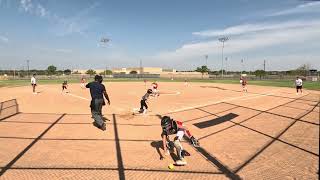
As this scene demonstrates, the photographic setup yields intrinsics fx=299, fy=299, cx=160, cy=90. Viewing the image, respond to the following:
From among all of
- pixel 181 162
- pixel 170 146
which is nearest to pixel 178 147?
pixel 181 162

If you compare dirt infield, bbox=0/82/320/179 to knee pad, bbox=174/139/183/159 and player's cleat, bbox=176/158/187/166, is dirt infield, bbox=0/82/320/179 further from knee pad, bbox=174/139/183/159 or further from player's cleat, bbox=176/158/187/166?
knee pad, bbox=174/139/183/159

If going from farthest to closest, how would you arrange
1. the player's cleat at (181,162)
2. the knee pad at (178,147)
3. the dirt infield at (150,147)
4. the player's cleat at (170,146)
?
the player's cleat at (170,146) < the knee pad at (178,147) < the player's cleat at (181,162) < the dirt infield at (150,147)

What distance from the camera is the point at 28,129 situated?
33.9 ft

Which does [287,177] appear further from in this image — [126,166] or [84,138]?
[84,138]

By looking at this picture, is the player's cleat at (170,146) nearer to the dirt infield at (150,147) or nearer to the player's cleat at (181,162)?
the dirt infield at (150,147)

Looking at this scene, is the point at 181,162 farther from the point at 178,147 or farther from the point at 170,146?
the point at 170,146

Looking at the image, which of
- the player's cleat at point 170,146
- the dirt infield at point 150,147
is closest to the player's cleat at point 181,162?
the dirt infield at point 150,147

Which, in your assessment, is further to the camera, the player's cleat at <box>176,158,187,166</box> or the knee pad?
the knee pad

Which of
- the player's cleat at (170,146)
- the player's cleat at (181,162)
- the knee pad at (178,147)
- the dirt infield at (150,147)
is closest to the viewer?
the dirt infield at (150,147)

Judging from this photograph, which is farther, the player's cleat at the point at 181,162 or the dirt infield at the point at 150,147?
the player's cleat at the point at 181,162

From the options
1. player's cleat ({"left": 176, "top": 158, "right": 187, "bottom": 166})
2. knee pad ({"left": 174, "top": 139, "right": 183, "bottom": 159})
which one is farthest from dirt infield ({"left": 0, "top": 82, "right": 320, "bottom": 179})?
knee pad ({"left": 174, "top": 139, "right": 183, "bottom": 159})

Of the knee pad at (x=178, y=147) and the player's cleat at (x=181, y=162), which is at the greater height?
the knee pad at (x=178, y=147)

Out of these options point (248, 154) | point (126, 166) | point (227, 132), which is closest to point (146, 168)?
point (126, 166)

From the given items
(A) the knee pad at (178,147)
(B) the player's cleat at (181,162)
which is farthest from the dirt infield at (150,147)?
(A) the knee pad at (178,147)
